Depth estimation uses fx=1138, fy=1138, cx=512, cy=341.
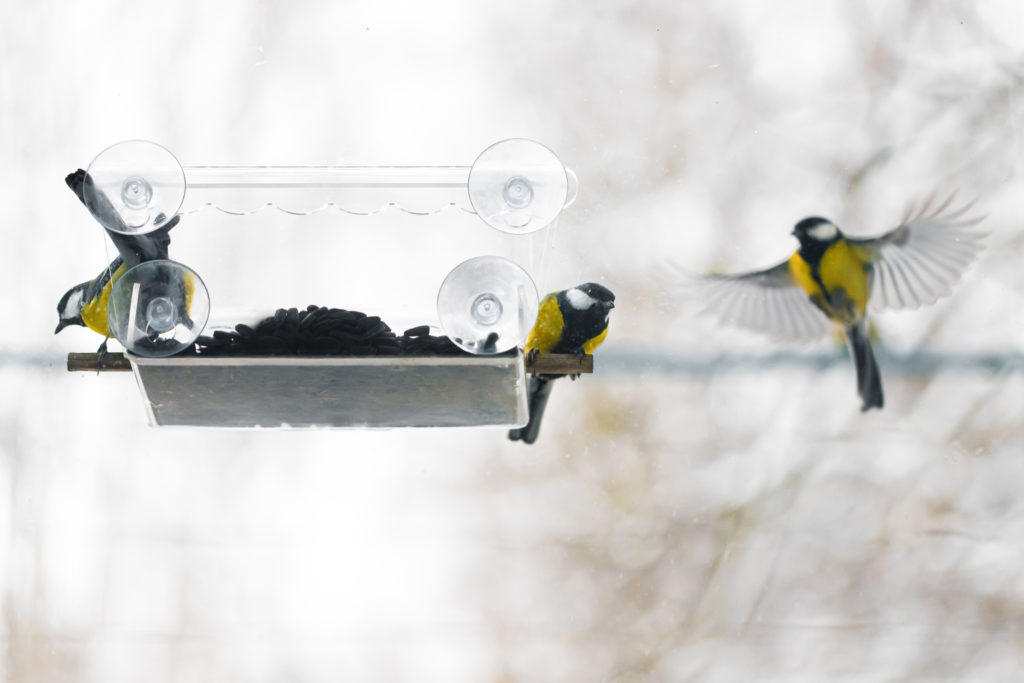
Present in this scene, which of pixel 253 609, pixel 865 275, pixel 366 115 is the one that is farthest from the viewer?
pixel 253 609

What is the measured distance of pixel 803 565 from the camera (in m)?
4.47

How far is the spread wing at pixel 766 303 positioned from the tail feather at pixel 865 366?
9 cm

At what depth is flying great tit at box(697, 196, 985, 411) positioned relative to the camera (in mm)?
3180

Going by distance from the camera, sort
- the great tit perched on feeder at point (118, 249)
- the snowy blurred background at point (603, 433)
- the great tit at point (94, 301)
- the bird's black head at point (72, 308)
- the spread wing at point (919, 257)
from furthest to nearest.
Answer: the snowy blurred background at point (603, 433), the spread wing at point (919, 257), the bird's black head at point (72, 308), the great tit at point (94, 301), the great tit perched on feeder at point (118, 249)

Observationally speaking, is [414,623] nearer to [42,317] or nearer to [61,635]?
[61,635]

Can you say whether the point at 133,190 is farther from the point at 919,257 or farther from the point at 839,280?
the point at 919,257

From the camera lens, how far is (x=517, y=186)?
1.98 m

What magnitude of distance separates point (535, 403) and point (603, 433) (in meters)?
1.66

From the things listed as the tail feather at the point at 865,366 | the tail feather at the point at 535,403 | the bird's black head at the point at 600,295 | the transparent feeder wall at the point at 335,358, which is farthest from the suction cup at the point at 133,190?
the tail feather at the point at 865,366

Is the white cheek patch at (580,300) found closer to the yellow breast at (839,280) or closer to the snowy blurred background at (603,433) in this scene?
the yellow breast at (839,280)

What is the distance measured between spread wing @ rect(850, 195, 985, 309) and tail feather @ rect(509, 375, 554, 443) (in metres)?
1.11

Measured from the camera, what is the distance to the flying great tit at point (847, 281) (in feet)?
10.4

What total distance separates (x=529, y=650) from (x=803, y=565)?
1125 mm

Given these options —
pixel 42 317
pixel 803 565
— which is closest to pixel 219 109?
pixel 42 317
